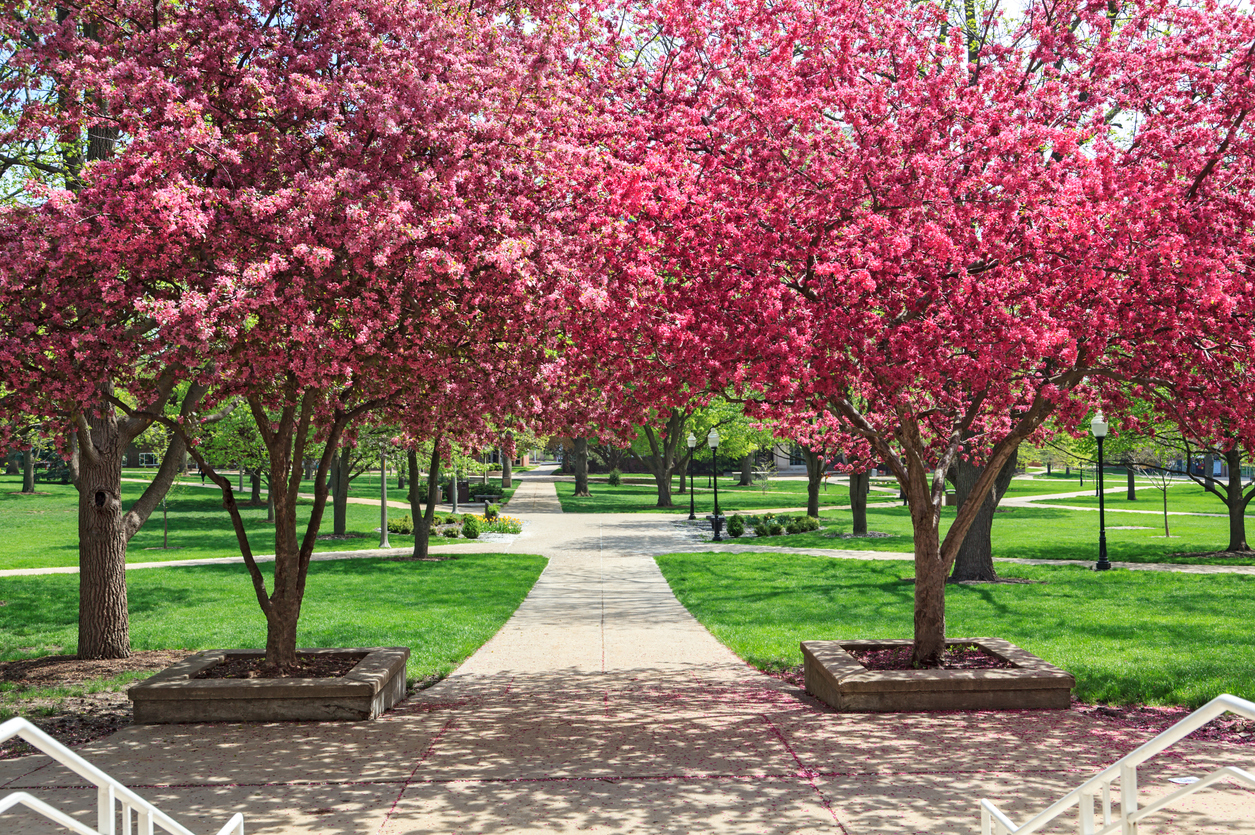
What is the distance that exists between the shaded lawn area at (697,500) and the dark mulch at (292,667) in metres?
29.5

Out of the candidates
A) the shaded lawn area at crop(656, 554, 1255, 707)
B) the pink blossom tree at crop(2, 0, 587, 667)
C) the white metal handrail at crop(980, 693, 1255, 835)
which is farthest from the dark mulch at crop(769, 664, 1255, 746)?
the pink blossom tree at crop(2, 0, 587, 667)

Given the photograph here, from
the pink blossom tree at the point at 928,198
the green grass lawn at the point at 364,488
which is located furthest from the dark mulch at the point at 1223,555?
the green grass lawn at the point at 364,488

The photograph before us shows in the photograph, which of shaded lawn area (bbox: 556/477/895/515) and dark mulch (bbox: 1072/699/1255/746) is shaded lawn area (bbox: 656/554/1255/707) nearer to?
dark mulch (bbox: 1072/699/1255/746)

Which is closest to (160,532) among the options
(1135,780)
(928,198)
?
(928,198)

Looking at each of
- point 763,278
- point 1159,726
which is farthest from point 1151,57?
point 1159,726

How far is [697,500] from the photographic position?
4809 cm

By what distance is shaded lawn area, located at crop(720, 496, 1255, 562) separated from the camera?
75.2 ft

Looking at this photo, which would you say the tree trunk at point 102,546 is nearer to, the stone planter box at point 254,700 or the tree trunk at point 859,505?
the stone planter box at point 254,700

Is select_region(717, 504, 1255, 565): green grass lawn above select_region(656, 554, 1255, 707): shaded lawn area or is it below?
below

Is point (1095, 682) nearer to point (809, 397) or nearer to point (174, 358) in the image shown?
point (809, 397)

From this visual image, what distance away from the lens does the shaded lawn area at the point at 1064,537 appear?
75.2 ft

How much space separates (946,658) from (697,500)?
38835mm

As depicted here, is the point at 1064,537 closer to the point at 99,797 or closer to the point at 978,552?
the point at 978,552

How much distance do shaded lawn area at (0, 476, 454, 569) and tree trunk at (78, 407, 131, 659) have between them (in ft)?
28.5
